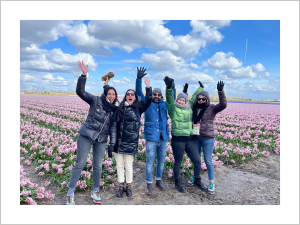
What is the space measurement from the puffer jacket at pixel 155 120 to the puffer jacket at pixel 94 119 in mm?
818

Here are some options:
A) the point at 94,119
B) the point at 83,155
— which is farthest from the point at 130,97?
the point at 83,155

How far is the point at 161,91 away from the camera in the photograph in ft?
14.4

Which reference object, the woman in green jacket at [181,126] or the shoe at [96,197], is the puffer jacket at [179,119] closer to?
the woman in green jacket at [181,126]

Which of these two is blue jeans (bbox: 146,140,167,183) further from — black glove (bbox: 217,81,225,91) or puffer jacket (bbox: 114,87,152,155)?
black glove (bbox: 217,81,225,91)

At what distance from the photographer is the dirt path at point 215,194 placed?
420cm

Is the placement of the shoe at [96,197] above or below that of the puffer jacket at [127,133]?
below

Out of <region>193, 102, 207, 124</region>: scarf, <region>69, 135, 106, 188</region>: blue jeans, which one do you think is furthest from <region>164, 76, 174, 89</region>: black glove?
<region>69, 135, 106, 188</region>: blue jeans

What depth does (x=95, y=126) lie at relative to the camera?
3.67m

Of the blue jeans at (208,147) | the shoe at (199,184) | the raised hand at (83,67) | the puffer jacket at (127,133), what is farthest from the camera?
the shoe at (199,184)

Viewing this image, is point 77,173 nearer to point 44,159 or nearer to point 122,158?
point 122,158

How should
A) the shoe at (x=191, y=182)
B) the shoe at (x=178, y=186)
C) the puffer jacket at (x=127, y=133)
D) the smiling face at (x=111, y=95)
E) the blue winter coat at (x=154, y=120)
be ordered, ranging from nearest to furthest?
1. the smiling face at (x=111, y=95)
2. the puffer jacket at (x=127, y=133)
3. the blue winter coat at (x=154, y=120)
4. the shoe at (x=178, y=186)
5. the shoe at (x=191, y=182)

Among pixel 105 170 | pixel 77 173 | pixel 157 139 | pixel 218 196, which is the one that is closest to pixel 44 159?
pixel 105 170

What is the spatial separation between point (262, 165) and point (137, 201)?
4.79 metres

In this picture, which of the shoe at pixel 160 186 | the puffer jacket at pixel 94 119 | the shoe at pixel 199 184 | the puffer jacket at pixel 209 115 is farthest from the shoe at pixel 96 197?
the puffer jacket at pixel 209 115
